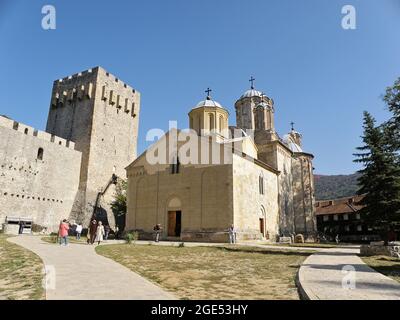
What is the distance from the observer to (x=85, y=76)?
43.9 metres

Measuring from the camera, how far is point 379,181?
54.2ft

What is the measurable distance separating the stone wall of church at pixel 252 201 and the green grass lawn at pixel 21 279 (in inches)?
660

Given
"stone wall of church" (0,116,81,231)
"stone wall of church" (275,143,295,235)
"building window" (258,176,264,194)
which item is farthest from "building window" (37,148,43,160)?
"stone wall of church" (275,143,295,235)

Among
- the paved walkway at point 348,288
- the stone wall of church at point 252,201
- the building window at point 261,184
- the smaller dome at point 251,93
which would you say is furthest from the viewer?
the smaller dome at point 251,93

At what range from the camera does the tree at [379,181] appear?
16016mm

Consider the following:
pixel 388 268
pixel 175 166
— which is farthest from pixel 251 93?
pixel 388 268

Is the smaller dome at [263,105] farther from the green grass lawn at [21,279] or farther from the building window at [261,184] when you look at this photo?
the green grass lawn at [21,279]

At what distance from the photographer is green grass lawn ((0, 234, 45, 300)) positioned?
5.10 m

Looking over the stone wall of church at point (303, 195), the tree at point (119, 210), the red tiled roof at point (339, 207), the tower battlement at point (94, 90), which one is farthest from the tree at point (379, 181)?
the red tiled roof at point (339, 207)

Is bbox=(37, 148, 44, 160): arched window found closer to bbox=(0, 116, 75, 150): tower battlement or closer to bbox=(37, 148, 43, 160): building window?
bbox=(37, 148, 43, 160): building window
